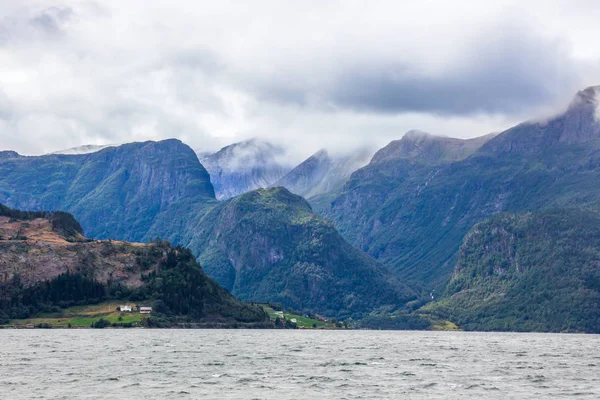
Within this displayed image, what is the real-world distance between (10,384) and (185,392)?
30.8m

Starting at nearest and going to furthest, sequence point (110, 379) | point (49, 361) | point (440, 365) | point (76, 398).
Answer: point (76, 398) → point (110, 379) → point (49, 361) → point (440, 365)

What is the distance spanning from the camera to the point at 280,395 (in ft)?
428

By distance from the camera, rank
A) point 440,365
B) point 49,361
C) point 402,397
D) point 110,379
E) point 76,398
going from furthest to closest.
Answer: point 440,365 < point 49,361 < point 110,379 < point 402,397 < point 76,398

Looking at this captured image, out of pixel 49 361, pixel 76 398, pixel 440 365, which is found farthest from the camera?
pixel 440 365

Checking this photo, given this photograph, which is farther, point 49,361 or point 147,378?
point 49,361

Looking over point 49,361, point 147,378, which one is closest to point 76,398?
point 147,378

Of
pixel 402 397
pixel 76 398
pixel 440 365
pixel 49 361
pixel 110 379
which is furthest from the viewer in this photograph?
pixel 440 365

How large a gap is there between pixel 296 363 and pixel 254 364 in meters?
11.0

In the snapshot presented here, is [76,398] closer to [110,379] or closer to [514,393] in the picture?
[110,379]

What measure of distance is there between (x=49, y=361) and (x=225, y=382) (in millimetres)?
56142

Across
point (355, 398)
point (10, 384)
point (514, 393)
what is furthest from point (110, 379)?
point (514, 393)

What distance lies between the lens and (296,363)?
192125 mm

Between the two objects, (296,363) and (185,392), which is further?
(296,363)

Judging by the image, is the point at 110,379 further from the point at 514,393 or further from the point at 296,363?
the point at 514,393
